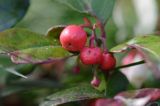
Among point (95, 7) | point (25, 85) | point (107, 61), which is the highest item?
point (95, 7)

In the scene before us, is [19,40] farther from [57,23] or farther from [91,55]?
[57,23]

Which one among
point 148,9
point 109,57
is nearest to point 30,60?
point 109,57

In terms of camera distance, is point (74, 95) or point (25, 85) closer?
point (74, 95)

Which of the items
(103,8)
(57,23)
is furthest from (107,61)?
(57,23)

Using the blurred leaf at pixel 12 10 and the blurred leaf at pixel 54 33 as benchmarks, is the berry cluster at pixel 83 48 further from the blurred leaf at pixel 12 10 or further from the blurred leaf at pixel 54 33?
the blurred leaf at pixel 12 10

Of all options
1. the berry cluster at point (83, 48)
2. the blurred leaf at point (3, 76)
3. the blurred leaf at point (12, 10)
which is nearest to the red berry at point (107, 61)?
the berry cluster at point (83, 48)

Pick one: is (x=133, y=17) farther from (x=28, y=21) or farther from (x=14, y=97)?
(x=14, y=97)

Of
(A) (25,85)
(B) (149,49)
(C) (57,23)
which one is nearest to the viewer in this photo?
(B) (149,49)
